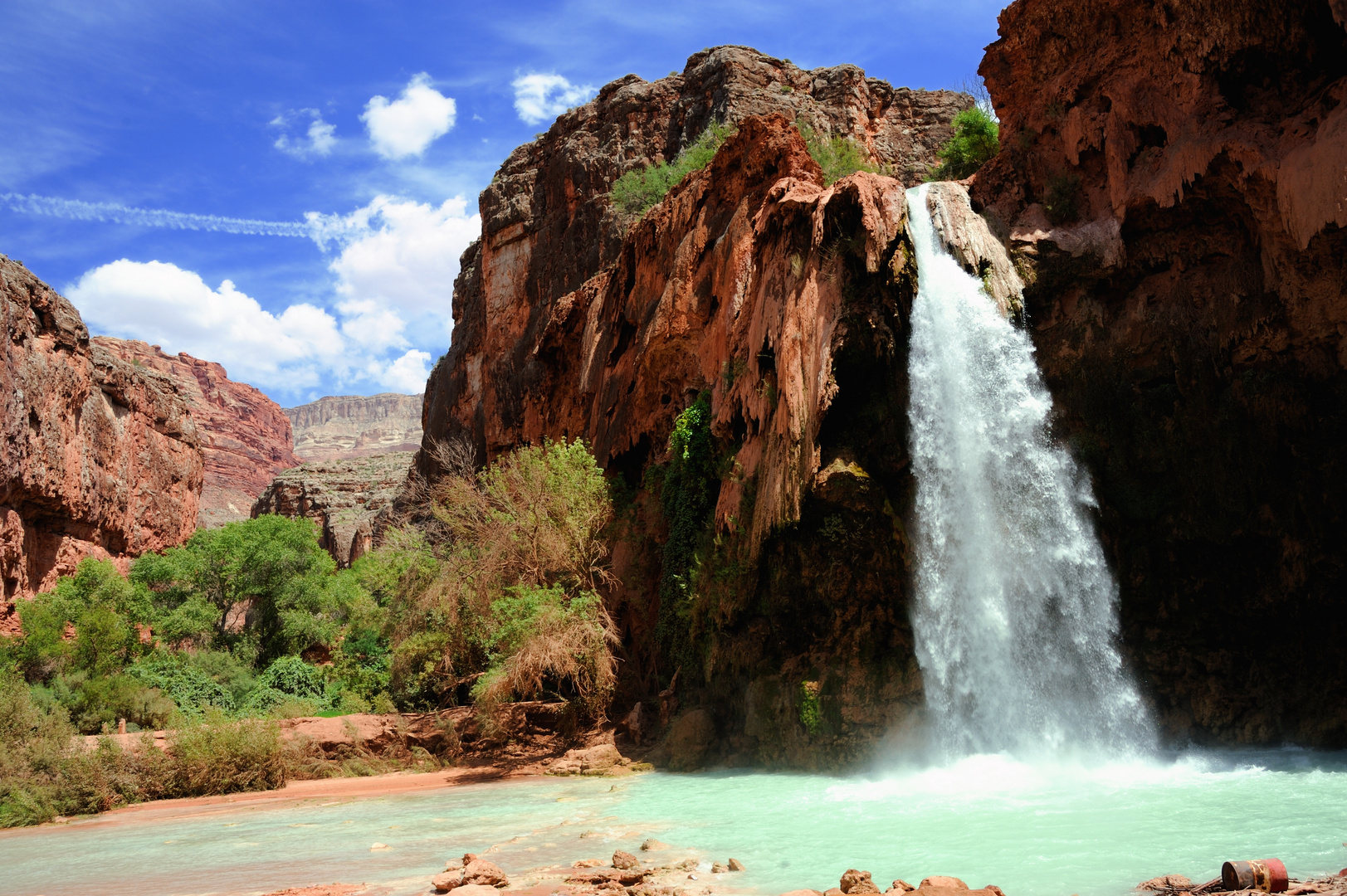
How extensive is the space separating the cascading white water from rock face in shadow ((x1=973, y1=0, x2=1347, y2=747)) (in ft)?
3.62

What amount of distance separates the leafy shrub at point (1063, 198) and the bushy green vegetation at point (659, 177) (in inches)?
612

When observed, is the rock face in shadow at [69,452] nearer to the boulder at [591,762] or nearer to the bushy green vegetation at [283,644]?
the bushy green vegetation at [283,644]

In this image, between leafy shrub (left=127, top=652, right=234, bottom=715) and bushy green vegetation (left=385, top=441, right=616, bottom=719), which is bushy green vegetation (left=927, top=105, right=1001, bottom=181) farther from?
leafy shrub (left=127, top=652, right=234, bottom=715)

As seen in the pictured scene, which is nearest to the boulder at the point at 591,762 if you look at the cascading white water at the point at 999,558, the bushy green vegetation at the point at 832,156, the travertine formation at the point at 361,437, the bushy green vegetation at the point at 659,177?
the cascading white water at the point at 999,558

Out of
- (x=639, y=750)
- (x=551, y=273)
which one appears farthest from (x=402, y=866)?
(x=551, y=273)

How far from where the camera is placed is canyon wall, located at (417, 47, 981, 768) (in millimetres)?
16531

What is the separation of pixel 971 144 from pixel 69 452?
32878 mm

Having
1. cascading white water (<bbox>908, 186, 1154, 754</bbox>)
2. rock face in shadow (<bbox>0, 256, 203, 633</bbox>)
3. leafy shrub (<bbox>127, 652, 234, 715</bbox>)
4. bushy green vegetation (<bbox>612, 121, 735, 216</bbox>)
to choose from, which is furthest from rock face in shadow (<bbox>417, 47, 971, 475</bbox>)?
cascading white water (<bbox>908, 186, 1154, 754</bbox>)

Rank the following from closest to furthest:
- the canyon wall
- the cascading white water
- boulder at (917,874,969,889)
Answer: boulder at (917,874,969,889) → the cascading white water → the canyon wall

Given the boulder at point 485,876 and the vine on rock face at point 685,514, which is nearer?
the boulder at point 485,876

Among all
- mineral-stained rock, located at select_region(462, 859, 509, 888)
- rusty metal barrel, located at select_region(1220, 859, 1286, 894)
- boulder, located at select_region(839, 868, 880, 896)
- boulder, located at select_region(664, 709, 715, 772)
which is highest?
rusty metal barrel, located at select_region(1220, 859, 1286, 894)

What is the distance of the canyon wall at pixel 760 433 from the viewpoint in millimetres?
16531

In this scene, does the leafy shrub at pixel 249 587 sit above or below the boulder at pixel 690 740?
above

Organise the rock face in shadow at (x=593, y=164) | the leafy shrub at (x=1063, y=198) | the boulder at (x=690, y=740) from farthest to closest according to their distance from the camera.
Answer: the rock face in shadow at (x=593, y=164)
the leafy shrub at (x=1063, y=198)
the boulder at (x=690, y=740)
